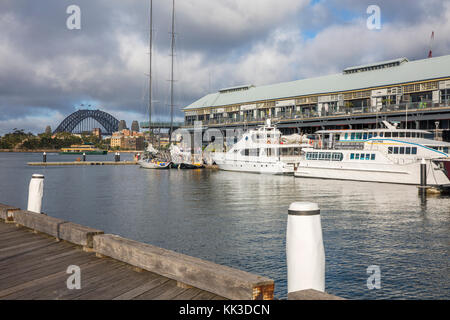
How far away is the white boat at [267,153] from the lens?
6719 cm

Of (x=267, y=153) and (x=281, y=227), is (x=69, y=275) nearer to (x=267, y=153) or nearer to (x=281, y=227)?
(x=281, y=227)

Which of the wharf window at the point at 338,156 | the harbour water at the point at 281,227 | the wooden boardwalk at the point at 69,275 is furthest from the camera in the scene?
the wharf window at the point at 338,156

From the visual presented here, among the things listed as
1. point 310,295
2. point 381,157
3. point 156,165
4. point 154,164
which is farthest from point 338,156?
point 310,295

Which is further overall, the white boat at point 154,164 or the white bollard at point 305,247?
the white boat at point 154,164

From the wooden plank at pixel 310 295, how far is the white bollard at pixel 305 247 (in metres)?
0.20

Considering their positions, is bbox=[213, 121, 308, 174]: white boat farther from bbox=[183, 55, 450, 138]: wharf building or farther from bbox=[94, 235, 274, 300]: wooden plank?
Answer: bbox=[94, 235, 274, 300]: wooden plank

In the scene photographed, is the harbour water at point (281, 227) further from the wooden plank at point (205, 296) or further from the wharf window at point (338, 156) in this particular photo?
the wharf window at point (338, 156)

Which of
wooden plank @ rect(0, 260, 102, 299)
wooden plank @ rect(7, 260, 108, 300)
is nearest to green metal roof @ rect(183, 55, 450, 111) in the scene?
wooden plank @ rect(0, 260, 102, 299)

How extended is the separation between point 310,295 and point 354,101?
3249 inches

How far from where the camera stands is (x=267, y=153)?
69.5m

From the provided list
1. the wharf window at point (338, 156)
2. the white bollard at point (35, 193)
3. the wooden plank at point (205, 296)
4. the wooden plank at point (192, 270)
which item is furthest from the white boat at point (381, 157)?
the wooden plank at point (205, 296)

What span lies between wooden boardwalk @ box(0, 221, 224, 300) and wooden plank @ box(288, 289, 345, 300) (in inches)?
53.7
